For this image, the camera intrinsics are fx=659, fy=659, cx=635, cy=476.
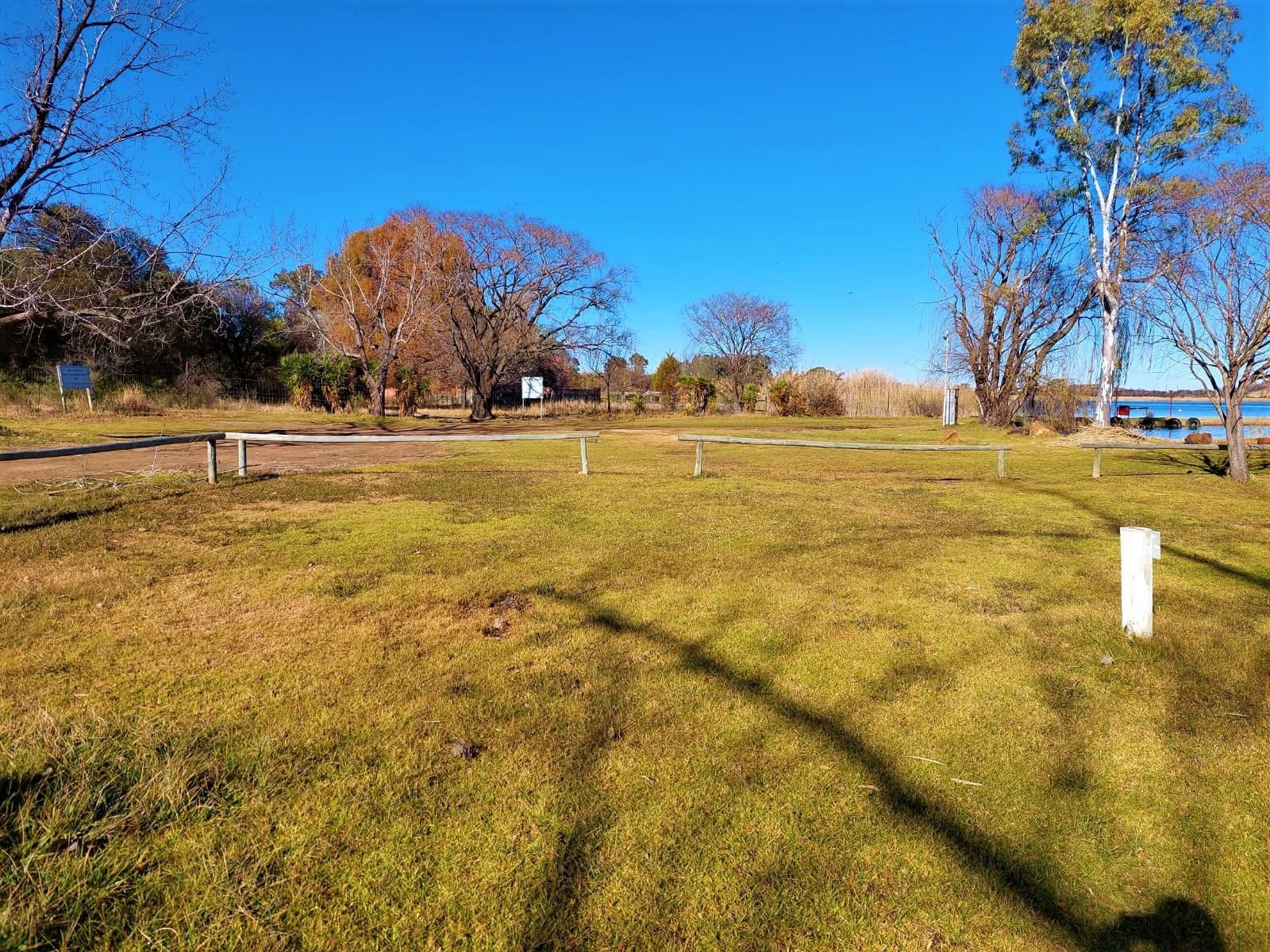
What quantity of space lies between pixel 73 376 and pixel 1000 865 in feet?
91.5

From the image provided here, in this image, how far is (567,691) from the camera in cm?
304

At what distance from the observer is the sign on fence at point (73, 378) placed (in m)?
21.2

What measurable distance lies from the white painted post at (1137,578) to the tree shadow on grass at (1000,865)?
6.90 feet

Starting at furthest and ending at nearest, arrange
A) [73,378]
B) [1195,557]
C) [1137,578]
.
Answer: [73,378] → [1195,557] → [1137,578]

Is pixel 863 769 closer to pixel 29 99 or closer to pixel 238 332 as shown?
pixel 29 99

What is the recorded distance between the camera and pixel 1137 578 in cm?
365

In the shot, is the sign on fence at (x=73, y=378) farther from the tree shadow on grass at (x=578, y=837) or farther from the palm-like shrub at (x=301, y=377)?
the tree shadow on grass at (x=578, y=837)

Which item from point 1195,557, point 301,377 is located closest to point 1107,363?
point 1195,557

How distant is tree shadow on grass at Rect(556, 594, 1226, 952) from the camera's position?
1770 mm

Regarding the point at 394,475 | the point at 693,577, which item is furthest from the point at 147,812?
the point at 394,475

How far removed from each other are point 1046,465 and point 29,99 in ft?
64.8

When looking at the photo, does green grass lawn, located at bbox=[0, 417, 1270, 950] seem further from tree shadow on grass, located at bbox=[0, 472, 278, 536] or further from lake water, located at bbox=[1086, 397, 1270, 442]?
lake water, located at bbox=[1086, 397, 1270, 442]

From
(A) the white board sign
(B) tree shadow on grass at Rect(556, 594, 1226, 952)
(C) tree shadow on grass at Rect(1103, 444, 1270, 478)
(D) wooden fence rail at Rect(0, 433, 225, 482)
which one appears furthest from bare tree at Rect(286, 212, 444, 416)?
(C) tree shadow on grass at Rect(1103, 444, 1270, 478)

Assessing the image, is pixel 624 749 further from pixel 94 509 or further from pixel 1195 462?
pixel 1195 462
